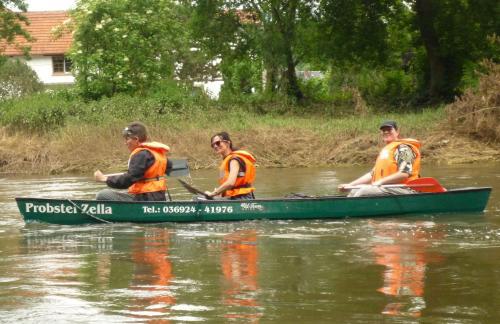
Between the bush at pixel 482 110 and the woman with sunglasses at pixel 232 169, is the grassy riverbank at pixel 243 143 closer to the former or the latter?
the bush at pixel 482 110

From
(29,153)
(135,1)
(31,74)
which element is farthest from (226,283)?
(31,74)

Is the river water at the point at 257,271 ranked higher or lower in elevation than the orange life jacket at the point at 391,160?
lower

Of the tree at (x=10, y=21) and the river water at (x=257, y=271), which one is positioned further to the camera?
the tree at (x=10, y=21)

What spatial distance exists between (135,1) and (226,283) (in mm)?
25111

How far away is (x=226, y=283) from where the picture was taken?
10211mm

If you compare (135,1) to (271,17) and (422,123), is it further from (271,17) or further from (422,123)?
(422,123)

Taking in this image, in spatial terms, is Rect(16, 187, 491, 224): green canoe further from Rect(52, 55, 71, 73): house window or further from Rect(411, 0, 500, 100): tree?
Rect(52, 55, 71, 73): house window

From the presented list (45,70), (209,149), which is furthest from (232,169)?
(45,70)

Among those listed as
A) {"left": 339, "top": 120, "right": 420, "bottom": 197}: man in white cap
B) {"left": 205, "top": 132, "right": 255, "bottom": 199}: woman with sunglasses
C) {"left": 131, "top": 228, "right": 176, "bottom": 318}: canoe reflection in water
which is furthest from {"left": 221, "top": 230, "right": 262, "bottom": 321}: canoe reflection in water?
{"left": 339, "top": 120, "right": 420, "bottom": 197}: man in white cap

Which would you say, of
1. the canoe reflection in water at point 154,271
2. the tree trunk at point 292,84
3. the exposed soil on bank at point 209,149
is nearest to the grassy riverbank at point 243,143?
the exposed soil on bank at point 209,149

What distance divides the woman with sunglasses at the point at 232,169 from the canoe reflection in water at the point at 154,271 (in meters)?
1.16

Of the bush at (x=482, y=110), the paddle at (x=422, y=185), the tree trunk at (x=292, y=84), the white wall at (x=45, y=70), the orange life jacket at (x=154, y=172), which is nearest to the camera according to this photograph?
the orange life jacket at (x=154, y=172)

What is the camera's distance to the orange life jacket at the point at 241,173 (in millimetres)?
14836

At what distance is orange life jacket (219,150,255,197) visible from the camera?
48.7 feet
